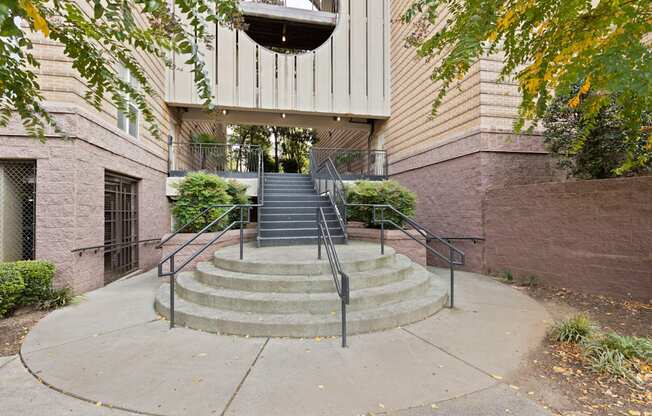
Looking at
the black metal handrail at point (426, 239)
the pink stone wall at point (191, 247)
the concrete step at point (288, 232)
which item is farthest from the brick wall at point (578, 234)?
the pink stone wall at point (191, 247)

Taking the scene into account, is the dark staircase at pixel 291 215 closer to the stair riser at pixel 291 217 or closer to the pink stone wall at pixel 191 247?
the stair riser at pixel 291 217

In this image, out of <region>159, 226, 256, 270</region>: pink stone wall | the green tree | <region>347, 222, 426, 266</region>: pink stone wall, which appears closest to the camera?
the green tree

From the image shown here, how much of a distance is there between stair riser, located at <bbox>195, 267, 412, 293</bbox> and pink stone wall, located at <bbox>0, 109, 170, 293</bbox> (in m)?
2.44

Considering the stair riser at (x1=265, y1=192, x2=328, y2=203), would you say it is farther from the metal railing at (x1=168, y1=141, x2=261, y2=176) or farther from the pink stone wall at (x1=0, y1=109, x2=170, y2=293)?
the pink stone wall at (x1=0, y1=109, x2=170, y2=293)

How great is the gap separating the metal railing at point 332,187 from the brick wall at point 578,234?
341 centimetres

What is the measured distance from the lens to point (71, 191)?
519cm

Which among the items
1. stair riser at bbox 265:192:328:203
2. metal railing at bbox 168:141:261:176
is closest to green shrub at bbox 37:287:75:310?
stair riser at bbox 265:192:328:203

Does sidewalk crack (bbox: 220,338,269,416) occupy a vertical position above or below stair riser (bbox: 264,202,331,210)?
below

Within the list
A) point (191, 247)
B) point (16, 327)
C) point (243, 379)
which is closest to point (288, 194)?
point (191, 247)

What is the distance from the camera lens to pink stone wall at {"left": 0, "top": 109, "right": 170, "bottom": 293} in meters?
5.09

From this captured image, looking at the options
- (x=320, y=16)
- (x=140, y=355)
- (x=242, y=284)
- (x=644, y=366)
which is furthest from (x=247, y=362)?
(x=320, y=16)

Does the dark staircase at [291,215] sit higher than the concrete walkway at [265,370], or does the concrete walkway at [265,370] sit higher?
the dark staircase at [291,215]

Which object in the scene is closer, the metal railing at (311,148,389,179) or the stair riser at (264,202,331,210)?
the stair riser at (264,202,331,210)

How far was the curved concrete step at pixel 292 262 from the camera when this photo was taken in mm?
4699
